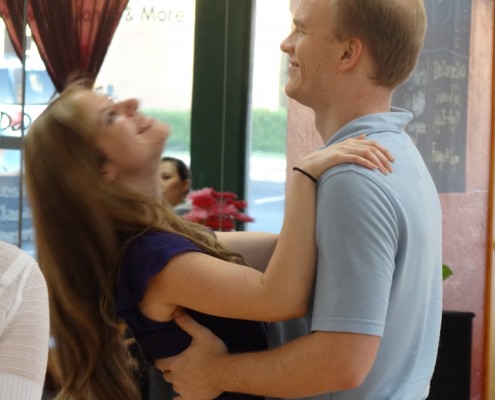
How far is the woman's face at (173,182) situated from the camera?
16.1ft

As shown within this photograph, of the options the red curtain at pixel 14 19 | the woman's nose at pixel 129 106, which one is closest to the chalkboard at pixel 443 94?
the red curtain at pixel 14 19

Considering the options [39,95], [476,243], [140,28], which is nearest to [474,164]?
[476,243]

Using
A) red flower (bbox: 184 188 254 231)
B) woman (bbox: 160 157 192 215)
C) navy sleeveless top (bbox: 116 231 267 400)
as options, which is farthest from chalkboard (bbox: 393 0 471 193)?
navy sleeveless top (bbox: 116 231 267 400)

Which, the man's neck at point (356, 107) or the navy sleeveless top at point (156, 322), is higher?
the man's neck at point (356, 107)

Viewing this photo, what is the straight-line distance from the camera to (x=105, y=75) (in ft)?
15.0

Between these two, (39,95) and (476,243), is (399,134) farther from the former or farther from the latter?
(476,243)

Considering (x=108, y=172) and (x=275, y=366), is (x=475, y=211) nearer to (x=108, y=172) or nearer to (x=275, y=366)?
(x=108, y=172)

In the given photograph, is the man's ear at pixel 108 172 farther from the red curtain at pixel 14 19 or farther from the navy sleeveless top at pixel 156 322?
the red curtain at pixel 14 19

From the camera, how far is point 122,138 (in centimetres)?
197

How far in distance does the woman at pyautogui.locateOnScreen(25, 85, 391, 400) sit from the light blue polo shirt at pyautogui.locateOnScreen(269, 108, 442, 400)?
5 cm

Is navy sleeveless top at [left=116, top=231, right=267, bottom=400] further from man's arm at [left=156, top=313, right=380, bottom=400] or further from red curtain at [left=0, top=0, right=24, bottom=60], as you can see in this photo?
red curtain at [left=0, top=0, right=24, bottom=60]

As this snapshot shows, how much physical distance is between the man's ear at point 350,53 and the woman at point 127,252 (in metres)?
0.19

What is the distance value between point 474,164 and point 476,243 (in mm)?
556

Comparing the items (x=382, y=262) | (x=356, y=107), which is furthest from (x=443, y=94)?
(x=382, y=262)
